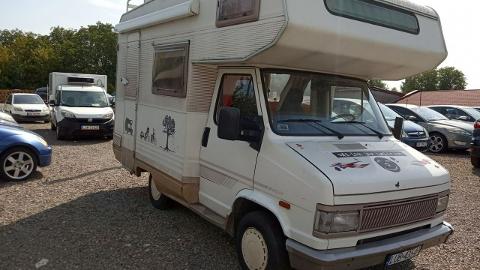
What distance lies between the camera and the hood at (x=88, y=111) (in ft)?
45.5

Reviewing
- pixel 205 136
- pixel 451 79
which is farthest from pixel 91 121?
pixel 451 79

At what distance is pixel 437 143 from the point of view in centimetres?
1412

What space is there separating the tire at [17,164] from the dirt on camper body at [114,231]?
0.86ft

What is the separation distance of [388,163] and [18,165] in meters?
6.85

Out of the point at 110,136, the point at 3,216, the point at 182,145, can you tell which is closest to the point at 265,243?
the point at 182,145

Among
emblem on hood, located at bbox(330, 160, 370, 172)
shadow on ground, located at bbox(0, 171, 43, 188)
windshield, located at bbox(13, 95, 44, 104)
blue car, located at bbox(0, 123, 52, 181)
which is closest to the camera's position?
emblem on hood, located at bbox(330, 160, 370, 172)

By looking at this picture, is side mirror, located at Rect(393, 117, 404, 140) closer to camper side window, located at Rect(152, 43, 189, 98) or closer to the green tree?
camper side window, located at Rect(152, 43, 189, 98)

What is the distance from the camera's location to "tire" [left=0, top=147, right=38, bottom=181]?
796 cm

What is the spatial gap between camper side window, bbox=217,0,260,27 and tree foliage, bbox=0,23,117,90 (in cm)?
4987

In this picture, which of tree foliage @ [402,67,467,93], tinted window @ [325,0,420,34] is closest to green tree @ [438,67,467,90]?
tree foliage @ [402,67,467,93]

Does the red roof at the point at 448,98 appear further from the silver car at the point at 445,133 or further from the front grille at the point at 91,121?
the front grille at the point at 91,121

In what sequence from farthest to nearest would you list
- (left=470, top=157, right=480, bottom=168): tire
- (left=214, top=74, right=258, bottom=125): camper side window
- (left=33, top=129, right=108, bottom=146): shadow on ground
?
(left=33, top=129, right=108, bottom=146): shadow on ground → (left=470, top=157, right=480, bottom=168): tire → (left=214, top=74, right=258, bottom=125): camper side window

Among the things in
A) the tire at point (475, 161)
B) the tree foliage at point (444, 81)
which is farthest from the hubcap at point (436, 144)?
the tree foliage at point (444, 81)

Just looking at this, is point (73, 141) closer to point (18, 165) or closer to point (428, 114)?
point (18, 165)
